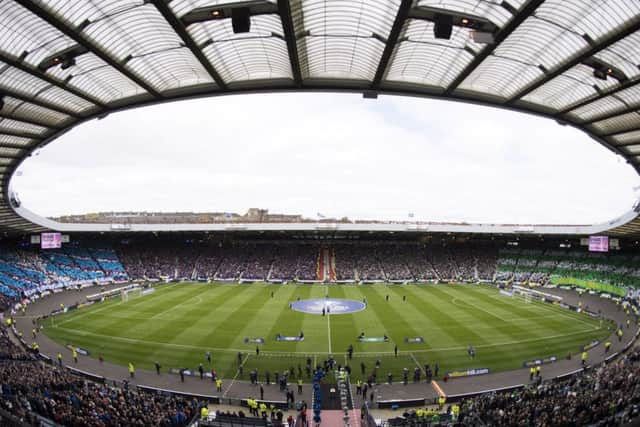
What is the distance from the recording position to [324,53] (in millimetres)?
15609

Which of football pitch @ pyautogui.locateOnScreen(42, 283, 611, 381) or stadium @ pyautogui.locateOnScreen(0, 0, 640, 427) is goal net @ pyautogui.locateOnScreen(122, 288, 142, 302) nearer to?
stadium @ pyautogui.locateOnScreen(0, 0, 640, 427)

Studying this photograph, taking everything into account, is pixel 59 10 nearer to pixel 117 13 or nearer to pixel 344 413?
pixel 117 13

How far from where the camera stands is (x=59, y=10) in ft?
38.8

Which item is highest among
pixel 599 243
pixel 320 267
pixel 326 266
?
pixel 599 243

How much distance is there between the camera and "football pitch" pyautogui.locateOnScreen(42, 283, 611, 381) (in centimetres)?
2869

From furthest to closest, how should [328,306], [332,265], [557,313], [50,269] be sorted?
[332,265]
[50,269]
[328,306]
[557,313]

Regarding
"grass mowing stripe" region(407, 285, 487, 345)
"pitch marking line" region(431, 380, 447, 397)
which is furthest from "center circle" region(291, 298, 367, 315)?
"pitch marking line" region(431, 380, 447, 397)

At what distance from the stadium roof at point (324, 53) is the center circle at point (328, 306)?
94.6 ft

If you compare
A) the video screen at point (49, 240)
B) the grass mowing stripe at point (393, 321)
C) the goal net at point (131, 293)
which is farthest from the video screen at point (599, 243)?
the video screen at point (49, 240)

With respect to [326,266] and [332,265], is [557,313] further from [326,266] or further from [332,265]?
[326,266]

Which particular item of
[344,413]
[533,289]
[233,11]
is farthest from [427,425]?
[533,289]

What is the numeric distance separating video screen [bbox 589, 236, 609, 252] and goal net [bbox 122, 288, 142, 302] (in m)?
61.1

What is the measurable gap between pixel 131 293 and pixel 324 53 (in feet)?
158

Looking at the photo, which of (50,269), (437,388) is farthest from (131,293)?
(437,388)
